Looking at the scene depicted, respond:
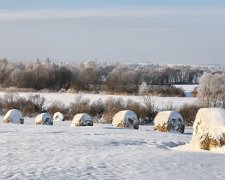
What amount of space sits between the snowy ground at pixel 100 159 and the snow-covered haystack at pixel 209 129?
0.92 m

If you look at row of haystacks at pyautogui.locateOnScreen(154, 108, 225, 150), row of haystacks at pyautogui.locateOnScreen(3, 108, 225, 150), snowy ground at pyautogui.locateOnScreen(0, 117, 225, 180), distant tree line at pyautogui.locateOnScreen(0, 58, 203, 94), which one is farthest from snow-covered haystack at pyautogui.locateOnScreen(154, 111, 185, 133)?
distant tree line at pyautogui.locateOnScreen(0, 58, 203, 94)

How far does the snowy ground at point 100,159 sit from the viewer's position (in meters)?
11.7

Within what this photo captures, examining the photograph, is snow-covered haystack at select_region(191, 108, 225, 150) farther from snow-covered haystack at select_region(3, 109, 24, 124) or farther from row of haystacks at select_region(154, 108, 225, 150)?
snow-covered haystack at select_region(3, 109, 24, 124)

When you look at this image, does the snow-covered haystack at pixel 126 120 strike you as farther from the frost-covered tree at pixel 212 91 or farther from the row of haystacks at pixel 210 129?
the frost-covered tree at pixel 212 91

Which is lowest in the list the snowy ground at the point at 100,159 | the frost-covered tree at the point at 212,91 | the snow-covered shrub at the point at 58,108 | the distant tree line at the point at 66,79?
the snowy ground at the point at 100,159

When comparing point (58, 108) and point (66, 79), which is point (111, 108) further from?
point (66, 79)

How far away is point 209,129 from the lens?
54.8 ft

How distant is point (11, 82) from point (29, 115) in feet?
137

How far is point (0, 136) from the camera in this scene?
1902 cm

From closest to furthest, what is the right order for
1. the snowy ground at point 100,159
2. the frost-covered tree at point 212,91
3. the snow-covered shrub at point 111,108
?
the snowy ground at point 100,159, the snow-covered shrub at point 111,108, the frost-covered tree at point 212,91

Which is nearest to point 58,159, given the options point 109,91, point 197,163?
point 197,163

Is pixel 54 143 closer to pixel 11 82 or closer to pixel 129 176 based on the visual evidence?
pixel 129 176

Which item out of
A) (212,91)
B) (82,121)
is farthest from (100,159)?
(212,91)

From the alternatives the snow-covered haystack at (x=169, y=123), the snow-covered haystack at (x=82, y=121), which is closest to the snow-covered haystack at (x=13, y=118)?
the snow-covered haystack at (x=82, y=121)
